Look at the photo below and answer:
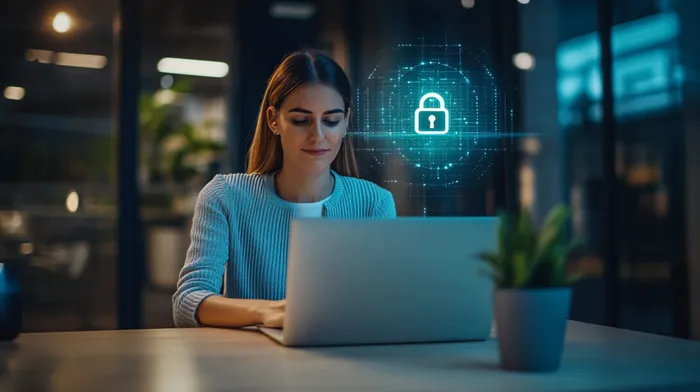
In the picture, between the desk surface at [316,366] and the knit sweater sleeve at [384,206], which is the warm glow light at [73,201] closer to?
the knit sweater sleeve at [384,206]

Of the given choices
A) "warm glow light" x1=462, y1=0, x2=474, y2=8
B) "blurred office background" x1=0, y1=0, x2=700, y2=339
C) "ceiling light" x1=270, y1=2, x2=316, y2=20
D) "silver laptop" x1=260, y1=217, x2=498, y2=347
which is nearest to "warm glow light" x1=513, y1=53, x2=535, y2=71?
"blurred office background" x1=0, y1=0, x2=700, y2=339

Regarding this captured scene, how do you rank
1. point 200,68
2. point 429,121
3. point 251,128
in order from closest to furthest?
point 429,121
point 251,128
point 200,68

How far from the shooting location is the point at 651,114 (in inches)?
133

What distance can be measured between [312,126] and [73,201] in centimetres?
269

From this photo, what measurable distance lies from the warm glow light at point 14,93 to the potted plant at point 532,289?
372cm

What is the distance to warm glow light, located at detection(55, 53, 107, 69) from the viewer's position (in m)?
4.20

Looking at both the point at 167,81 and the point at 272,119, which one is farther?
the point at 167,81

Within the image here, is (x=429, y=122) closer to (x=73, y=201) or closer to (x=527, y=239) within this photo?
(x=527, y=239)

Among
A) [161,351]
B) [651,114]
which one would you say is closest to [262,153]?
[161,351]

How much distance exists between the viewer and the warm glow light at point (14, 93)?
13.6ft

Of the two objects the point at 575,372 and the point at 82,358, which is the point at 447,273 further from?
the point at 82,358

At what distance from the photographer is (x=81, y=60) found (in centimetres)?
424

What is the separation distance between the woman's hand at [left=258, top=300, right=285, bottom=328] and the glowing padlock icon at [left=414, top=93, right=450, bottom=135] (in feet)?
2.79

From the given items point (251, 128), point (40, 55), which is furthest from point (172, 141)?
point (40, 55)
